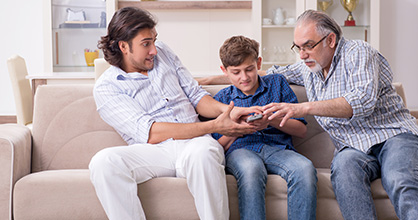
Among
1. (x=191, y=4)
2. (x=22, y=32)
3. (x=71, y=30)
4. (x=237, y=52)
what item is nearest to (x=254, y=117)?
(x=237, y=52)

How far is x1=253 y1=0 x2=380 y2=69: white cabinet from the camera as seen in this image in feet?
15.1

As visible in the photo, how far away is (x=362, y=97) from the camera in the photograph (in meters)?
1.94

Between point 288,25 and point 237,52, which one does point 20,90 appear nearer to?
point 237,52

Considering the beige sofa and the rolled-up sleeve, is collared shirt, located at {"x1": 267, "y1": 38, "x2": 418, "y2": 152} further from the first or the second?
the rolled-up sleeve

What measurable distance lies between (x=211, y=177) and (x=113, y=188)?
357 mm

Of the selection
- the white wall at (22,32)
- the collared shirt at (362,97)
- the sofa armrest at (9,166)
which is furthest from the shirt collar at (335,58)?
the white wall at (22,32)

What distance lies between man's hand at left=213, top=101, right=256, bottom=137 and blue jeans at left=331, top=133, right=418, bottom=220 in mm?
382

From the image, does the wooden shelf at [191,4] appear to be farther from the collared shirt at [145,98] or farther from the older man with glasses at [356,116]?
the older man with glasses at [356,116]

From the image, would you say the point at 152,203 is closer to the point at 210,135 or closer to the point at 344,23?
the point at 210,135

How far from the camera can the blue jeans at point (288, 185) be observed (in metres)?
1.82

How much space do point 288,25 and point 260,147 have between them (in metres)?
Result: 2.80

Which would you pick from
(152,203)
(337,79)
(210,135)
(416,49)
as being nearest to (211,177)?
(152,203)

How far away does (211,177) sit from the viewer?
1.83m

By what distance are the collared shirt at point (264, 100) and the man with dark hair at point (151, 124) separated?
103 mm
